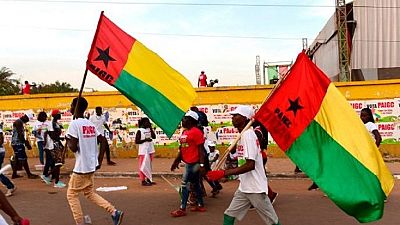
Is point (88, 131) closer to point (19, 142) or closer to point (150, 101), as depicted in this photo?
point (150, 101)

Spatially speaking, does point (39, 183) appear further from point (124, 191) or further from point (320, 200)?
point (320, 200)

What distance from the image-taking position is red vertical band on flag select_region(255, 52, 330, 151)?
5125 millimetres

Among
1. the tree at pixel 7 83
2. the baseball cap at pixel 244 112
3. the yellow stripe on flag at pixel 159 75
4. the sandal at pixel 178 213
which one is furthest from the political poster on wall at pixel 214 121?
the tree at pixel 7 83

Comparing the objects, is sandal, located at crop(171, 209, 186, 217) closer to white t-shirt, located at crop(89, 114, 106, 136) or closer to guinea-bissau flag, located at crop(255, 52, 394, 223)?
guinea-bissau flag, located at crop(255, 52, 394, 223)

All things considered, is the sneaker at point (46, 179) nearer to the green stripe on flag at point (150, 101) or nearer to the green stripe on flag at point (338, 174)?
the green stripe on flag at point (150, 101)

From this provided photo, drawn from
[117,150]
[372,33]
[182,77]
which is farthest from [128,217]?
[372,33]

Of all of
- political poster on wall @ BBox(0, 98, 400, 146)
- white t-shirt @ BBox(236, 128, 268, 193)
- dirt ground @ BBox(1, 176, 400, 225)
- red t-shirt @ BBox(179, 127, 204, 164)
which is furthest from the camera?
political poster on wall @ BBox(0, 98, 400, 146)

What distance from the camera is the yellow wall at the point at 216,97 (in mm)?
13430

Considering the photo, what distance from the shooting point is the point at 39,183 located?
1045 centimetres

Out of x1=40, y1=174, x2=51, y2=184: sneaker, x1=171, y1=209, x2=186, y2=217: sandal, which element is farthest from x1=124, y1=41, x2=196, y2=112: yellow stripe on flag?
x1=40, y1=174, x2=51, y2=184: sneaker

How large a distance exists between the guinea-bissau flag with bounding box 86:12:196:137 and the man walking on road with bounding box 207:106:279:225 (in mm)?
1418

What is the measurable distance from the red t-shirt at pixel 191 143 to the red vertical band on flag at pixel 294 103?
2217 millimetres

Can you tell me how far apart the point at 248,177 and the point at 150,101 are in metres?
2.02

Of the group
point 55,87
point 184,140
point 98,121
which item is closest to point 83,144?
point 184,140
